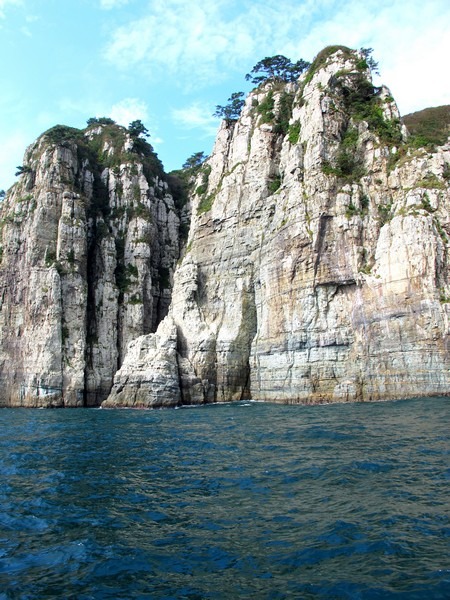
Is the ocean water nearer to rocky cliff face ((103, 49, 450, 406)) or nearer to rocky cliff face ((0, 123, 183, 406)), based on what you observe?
rocky cliff face ((103, 49, 450, 406))

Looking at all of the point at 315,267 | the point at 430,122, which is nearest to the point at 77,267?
the point at 315,267

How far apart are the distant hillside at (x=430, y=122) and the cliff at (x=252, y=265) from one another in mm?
14988

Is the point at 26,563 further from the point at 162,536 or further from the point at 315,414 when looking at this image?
the point at 315,414

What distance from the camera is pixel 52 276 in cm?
5738

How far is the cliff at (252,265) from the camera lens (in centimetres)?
3528

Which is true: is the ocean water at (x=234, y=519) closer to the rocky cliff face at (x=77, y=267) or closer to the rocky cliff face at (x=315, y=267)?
the rocky cliff face at (x=315, y=267)

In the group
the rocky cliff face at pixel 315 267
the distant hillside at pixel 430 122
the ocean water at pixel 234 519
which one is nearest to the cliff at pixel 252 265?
the rocky cliff face at pixel 315 267

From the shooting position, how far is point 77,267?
59375 millimetres

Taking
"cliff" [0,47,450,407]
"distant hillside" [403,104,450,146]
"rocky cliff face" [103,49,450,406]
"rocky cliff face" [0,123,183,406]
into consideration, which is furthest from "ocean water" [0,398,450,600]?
"distant hillside" [403,104,450,146]

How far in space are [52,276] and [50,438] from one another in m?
37.1

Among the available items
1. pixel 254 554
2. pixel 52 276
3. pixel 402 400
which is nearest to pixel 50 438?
pixel 254 554

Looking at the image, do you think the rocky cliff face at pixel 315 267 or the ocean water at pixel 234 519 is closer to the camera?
the ocean water at pixel 234 519

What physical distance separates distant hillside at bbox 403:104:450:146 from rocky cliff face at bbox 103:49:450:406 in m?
14.5

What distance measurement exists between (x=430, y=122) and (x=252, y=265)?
34635 millimetres
